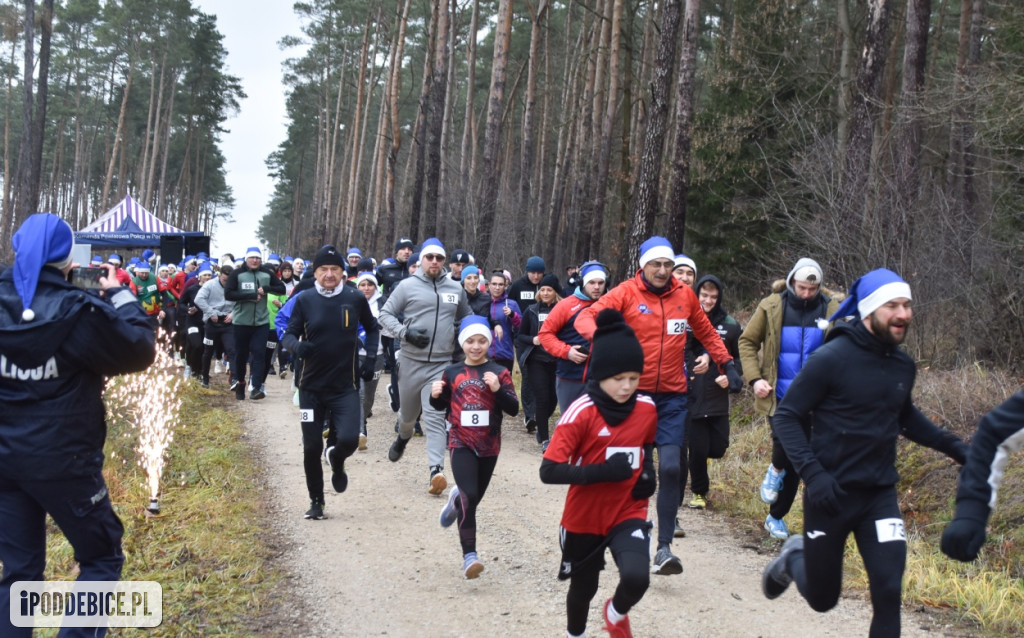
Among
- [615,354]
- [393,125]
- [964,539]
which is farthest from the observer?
[393,125]

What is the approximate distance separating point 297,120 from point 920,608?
242 ft

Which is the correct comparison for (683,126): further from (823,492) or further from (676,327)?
(823,492)

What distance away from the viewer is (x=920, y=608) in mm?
6102

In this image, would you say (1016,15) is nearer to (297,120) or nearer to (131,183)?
(297,120)

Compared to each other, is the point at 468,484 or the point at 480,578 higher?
the point at 468,484

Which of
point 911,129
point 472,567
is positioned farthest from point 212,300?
point 911,129

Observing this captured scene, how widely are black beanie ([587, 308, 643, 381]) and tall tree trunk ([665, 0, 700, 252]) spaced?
10379 millimetres

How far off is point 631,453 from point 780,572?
1.14 meters

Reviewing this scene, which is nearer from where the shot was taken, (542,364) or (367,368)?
(367,368)

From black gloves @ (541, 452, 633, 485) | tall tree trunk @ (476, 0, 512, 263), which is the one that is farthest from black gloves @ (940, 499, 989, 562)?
tall tree trunk @ (476, 0, 512, 263)

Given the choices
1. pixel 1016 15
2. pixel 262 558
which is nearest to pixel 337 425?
pixel 262 558

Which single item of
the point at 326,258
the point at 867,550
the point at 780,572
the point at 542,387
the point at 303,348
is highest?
the point at 326,258

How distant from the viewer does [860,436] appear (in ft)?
14.3

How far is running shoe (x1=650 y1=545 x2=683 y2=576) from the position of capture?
20.2 ft
